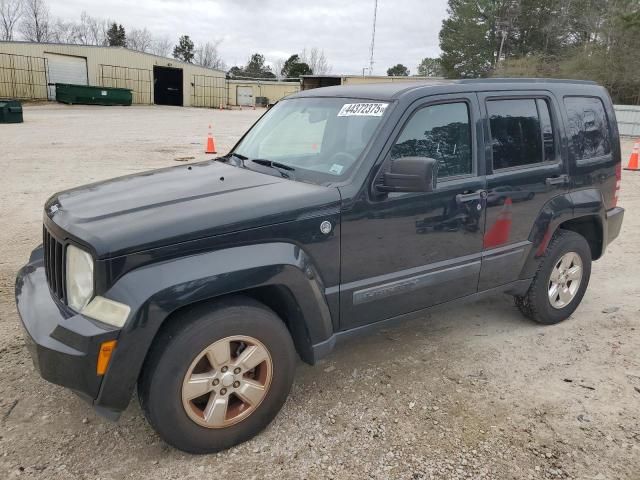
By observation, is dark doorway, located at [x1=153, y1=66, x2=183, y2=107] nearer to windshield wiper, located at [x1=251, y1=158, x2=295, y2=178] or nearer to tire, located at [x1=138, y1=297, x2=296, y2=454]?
windshield wiper, located at [x1=251, y1=158, x2=295, y2=178]

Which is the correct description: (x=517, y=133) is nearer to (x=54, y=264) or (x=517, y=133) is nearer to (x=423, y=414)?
(x=423, y=414)

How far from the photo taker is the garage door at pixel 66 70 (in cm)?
3962

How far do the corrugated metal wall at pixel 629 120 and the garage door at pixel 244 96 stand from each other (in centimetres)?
4012

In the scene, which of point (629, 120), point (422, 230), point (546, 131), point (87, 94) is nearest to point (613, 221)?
point (546, 131)

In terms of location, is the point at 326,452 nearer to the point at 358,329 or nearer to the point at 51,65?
the point at 358,329

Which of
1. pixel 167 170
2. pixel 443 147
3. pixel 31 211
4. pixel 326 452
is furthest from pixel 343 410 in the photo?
pixel 31 211

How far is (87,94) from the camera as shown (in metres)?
37.9

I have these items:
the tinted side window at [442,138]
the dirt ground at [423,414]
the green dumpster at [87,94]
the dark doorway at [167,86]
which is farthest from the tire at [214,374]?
the dark doorway at [167,86]

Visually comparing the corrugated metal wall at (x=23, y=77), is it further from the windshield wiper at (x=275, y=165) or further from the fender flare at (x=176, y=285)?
the fender flare at (x=176, y=285)

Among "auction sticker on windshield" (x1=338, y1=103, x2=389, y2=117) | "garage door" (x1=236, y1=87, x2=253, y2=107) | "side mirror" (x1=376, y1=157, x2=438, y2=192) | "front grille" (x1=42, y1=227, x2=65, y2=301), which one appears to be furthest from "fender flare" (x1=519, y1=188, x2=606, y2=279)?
"garage door" (x1=236, y1=87, x2=253, y2=107)

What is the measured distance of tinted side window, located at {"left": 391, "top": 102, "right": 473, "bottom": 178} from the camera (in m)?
3.10

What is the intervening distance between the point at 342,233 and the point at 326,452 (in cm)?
116

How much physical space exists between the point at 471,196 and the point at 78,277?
2.35 meters

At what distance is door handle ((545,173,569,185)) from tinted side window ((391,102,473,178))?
79 cm
